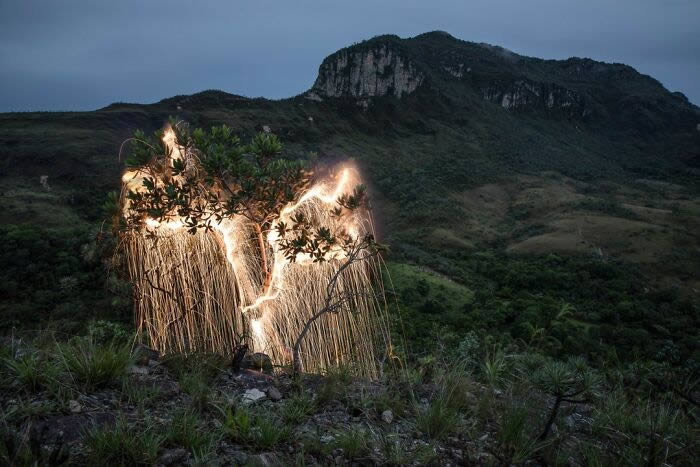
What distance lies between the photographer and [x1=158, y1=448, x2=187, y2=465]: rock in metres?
2.61

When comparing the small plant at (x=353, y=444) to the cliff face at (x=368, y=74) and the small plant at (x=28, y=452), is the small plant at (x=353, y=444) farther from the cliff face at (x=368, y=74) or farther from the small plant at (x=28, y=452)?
the cliff face at (x=368, y=74)

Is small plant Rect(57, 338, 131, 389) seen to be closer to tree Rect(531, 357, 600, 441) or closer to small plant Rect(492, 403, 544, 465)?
small plant Rect(492, 403, 544, 465)

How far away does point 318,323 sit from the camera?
5.82 meters

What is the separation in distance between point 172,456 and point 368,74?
129441mm

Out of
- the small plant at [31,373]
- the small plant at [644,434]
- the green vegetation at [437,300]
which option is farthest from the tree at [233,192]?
the small plant at [644,434]

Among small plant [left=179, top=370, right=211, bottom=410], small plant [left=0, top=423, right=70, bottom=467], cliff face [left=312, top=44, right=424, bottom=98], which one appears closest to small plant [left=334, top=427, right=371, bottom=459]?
small plant [left=179, top=370, right=211, bottom=410]

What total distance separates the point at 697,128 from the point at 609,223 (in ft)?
443

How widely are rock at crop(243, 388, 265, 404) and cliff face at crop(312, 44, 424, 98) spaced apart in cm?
11492

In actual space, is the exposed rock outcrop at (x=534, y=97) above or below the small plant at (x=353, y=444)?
above

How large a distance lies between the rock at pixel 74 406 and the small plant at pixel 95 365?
0.29m

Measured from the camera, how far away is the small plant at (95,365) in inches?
133

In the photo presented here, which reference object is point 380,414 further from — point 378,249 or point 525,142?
point 525,142

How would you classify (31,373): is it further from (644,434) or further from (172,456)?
(644,434)

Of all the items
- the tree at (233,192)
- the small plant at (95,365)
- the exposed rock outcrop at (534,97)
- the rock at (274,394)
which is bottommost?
the rock at (274,394)
